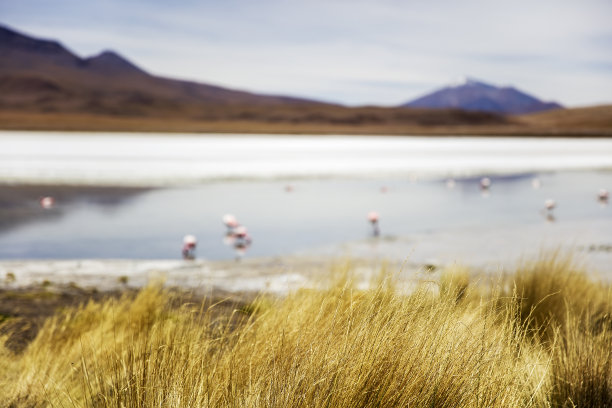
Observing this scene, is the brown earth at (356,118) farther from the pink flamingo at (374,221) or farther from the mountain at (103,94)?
the pink flamingo at (374,221)

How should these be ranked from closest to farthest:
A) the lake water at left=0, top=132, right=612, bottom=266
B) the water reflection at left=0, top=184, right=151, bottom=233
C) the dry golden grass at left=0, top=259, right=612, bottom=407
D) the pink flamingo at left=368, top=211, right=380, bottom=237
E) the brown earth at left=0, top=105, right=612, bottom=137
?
the dry golden grass at left=0, top=259, right=612, bottom=407 < the lake water at left=0, top=132, right=612, bottom=266 < the pink flamingo at left=368, top=211, right=380, bottom=237 < the water reflection at left=0, top=184, right=151, bottom=233 < the brown earth at left=0, top=105, right=612, bottom=137

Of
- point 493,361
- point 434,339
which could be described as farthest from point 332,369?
point 493,361

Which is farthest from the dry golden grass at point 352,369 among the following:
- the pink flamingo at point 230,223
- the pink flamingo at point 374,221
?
the pink flamingo at point 374,221

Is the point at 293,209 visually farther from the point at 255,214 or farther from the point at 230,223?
the point at 230,223

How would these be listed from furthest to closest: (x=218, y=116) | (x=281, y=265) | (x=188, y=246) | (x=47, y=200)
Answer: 1. (x=218, y=116)
2. (x=47, y=200)
3. (x=188, y=246)
4. (x=281, y=265)

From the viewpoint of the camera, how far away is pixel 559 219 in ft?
32.5

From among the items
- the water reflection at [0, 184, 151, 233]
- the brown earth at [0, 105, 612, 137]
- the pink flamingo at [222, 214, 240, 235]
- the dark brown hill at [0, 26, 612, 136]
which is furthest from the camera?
the brown earth at [0, 105, 612, 137]

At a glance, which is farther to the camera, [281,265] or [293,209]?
[293,209]

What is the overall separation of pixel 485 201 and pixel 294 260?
21.8 feet

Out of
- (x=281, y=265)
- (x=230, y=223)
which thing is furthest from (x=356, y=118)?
(x=281, y=265)

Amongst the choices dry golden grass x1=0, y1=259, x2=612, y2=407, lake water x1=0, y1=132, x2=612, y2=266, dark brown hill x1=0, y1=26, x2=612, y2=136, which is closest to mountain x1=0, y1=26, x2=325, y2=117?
dark brown hill x1=0, y1=26, x2=612, y2=136

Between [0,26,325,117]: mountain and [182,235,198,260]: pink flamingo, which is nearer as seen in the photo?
[182,235,198,260]: pink flamingo

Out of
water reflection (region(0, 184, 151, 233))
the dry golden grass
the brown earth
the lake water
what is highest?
the brown earth

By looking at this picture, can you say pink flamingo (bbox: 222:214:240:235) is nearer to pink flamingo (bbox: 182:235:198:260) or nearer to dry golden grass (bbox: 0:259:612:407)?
pink flamingo (bbox: 182:235:198:260)
